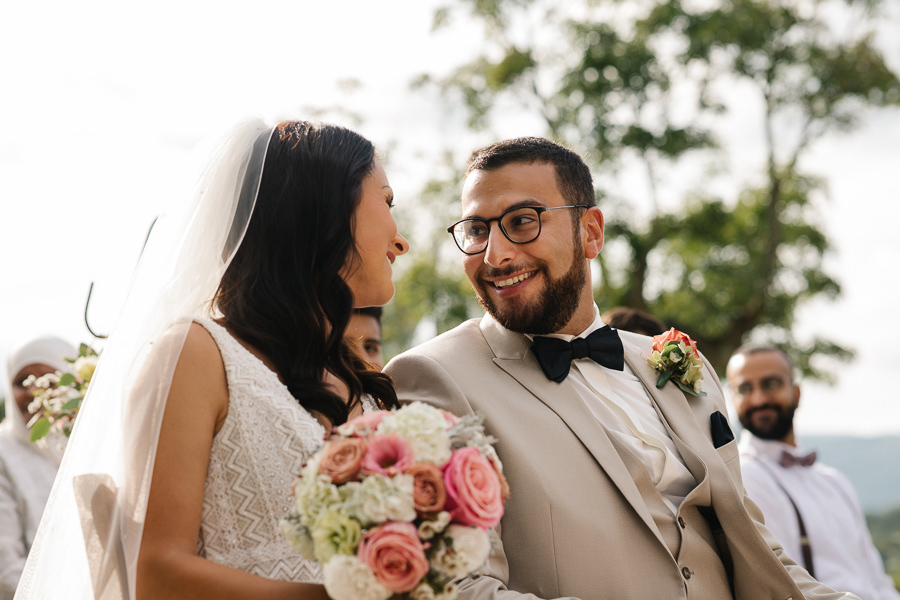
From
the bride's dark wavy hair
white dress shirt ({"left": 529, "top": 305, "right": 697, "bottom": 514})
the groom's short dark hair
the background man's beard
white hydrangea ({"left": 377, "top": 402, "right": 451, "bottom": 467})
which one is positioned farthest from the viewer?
the background man's beard

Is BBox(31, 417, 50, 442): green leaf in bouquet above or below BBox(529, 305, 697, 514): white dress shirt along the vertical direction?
below

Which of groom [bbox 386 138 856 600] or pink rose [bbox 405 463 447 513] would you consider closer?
pink rose [bbox 405 463 447 513]

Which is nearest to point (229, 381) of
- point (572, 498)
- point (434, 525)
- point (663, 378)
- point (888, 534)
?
point (434, 525)

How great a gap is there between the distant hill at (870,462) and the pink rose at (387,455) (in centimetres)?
2229

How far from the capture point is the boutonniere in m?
3.50

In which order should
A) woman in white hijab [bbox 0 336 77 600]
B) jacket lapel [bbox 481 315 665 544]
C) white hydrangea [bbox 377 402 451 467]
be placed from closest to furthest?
white hydrangea [bbox 377 402 451 467], jacket lapel [bbox 481 315 665 544], woman in white hijab [bbox 0 336 77 600]

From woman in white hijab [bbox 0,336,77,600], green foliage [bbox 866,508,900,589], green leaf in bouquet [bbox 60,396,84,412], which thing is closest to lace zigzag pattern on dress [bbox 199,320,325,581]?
green leaf in bouquet [bbox 60,396,84,412]

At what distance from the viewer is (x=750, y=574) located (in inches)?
122

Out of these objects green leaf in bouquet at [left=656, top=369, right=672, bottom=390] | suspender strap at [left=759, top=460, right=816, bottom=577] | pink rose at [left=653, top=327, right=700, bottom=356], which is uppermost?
pink rose at [left=653, top=327, right=700, bottom=356]

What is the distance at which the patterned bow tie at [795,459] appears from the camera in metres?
6.27

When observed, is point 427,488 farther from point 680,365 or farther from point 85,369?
point 85,369

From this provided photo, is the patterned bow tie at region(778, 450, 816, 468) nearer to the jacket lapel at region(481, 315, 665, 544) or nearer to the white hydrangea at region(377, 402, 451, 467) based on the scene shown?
the jacket lapel at region(481, 315, 665, 544)

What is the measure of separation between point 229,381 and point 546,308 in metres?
1.45

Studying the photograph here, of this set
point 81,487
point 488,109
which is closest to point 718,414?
point 81,487
